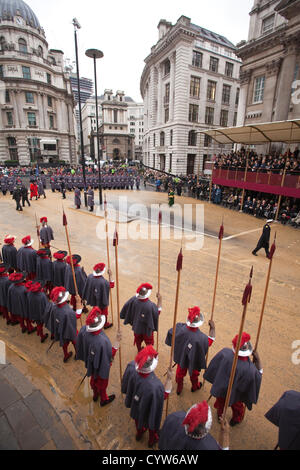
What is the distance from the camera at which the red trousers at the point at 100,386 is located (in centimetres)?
378

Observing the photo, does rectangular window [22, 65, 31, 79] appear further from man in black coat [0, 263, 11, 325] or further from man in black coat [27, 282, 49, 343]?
man in black coat [27, 282, 49, 343]

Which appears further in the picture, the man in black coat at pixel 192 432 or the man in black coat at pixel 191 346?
the man in black coat at pixel 191 346

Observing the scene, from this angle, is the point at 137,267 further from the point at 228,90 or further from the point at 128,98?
the point at 128,98

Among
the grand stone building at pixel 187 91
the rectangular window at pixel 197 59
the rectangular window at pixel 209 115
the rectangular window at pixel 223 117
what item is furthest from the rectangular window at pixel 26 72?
the rectangular window at pixel 223 117

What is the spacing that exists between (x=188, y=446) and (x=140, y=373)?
931mm

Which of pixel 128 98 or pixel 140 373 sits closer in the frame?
pixel 140 373

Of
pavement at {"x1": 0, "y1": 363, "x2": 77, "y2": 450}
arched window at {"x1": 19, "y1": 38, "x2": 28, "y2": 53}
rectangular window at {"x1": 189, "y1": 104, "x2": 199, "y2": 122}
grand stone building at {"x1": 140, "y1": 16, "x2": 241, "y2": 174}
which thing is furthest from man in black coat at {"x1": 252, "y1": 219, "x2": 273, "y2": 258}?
arched window at {"x1": 19, "y1": 38, "x2": 28, "y2": 53}

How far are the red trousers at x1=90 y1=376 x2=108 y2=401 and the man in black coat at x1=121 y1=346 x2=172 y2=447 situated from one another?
701 millimetres

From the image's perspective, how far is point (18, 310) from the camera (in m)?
5.16

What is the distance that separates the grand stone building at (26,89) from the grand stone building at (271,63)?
126 ft

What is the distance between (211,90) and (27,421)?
43412mm

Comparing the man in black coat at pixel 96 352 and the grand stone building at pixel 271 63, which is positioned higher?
the grand stone building at pixel 271 63

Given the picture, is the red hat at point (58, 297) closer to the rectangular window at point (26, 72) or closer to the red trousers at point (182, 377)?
the red trousers at point (182, 377)
